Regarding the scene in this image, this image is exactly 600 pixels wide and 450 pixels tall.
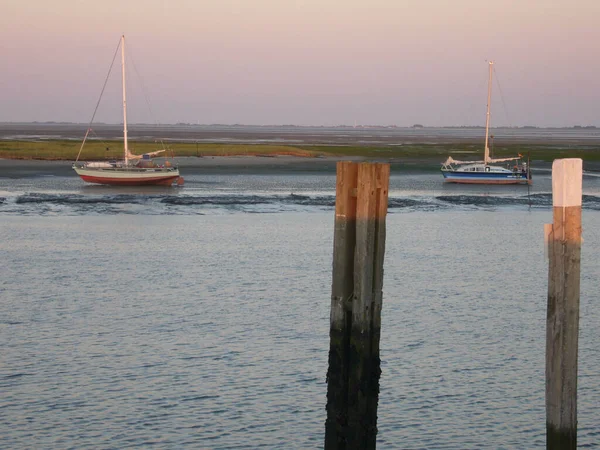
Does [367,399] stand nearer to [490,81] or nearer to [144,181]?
[144,181]

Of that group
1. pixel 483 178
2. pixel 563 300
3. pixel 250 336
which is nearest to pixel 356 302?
pixel 563 300

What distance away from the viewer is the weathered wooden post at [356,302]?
33.7 feet

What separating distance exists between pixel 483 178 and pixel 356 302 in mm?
52755

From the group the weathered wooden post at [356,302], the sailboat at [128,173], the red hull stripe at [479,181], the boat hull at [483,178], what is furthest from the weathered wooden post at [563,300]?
the red hull stripe at [479,181]

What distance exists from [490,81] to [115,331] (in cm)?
5227

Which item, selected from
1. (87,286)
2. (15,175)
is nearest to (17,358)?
(87,286)

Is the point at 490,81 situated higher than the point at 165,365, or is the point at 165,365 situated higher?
the point at 490,81

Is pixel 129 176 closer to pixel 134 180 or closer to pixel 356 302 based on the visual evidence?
pixel 134 180

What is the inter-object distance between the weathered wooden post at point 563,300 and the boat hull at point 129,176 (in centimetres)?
4694

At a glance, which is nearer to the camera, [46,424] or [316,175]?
[46,424]

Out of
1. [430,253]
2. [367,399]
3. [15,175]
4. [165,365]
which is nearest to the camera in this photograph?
[367,399]

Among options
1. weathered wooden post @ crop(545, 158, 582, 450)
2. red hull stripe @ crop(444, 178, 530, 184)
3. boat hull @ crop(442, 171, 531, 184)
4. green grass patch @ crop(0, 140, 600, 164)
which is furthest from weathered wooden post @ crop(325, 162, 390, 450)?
green grass patch @ crop(0, 140, 600, 164)

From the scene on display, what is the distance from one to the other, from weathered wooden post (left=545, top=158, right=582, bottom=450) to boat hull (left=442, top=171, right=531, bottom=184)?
171 ft

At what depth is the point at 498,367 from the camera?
651 inches
